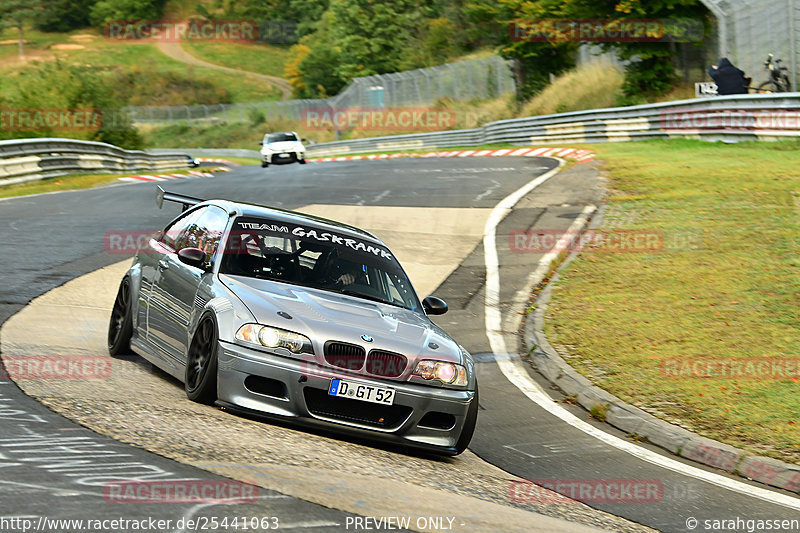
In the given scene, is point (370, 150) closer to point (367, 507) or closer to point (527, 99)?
point (527, 99)

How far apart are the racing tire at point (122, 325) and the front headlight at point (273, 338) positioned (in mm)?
2378

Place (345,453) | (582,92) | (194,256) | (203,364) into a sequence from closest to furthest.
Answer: (345,453)
(203,364)
(194,256)
(582,92)

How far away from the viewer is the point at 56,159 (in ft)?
93.5

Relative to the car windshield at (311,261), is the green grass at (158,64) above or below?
above

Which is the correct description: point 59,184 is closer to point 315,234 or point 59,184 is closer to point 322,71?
point 315,234

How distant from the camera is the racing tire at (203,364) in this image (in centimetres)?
695

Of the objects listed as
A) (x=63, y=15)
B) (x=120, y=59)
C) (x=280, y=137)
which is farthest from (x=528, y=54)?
(x=63, y=15)

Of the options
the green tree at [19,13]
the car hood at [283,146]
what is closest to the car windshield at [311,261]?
the car hood at [283,146]

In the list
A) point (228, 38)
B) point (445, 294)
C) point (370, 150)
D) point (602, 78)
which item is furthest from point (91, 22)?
point (445, 294)

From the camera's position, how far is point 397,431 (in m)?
6.91

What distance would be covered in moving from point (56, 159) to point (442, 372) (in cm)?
2380

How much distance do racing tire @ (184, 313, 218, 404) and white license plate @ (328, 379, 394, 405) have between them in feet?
2.77

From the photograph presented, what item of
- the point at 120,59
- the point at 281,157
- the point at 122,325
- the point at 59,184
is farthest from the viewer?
the point at 120,59

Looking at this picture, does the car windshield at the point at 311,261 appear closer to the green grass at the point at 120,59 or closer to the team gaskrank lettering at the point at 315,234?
the team gaskrank lettering at the point at 315,234
